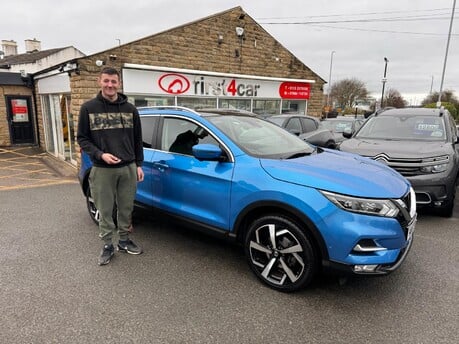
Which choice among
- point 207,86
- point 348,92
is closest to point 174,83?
A: point 207,86

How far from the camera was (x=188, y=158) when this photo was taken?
3.46m

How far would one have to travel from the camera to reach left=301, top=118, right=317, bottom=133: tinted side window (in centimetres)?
866

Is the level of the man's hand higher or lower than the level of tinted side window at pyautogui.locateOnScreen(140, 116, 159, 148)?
lower

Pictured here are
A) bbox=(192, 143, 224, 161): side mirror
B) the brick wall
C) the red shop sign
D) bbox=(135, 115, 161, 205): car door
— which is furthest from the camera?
the red shop sign

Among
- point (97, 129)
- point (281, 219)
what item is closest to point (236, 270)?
point (281, 219)

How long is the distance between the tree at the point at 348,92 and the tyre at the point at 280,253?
5634cm

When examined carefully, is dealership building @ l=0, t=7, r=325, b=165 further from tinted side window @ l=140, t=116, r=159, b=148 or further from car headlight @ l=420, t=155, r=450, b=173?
car headlight @ l=420, t=155, r=450, b=173

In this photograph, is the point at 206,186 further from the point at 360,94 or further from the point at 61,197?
the point at 360,94

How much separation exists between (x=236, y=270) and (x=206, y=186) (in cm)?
92

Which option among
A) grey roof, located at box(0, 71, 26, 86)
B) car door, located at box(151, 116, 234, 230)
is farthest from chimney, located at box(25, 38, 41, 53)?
car door, located at box(151, 116, 234, 230)

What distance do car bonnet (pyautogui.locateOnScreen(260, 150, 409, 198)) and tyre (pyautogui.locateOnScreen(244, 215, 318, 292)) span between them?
0.40m

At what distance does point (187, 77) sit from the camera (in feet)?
32.2

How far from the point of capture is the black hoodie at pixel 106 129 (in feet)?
10.2

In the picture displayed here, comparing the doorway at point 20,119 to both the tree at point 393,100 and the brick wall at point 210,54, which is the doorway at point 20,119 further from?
the tree at point 393,100
